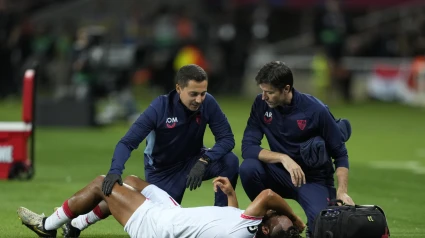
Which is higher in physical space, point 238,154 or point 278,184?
point 278,184

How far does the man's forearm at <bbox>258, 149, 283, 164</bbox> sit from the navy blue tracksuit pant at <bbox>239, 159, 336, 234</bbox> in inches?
3.2

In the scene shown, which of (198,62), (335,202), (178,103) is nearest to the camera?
(335,202)

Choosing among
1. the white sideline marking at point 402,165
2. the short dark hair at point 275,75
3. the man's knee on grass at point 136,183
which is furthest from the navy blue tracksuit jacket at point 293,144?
the white sideline marking at point 402,165

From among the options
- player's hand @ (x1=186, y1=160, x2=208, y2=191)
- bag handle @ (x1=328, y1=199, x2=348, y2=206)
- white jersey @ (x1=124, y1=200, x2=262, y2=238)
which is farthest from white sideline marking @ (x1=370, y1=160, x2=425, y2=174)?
white jersey @ (x1=124, y1=200, x2=262, y2=238)

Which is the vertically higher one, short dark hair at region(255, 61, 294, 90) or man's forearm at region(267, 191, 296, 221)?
short dark hair at region(255, 61, 294, 90)

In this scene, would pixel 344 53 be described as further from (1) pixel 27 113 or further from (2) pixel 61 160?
(1) pixel 27 113

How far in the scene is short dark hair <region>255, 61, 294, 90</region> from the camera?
29.4ft

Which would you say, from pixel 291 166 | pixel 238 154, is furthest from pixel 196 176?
pixel 238 154

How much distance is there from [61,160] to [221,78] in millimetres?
14818

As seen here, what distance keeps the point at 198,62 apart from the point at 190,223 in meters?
19.1

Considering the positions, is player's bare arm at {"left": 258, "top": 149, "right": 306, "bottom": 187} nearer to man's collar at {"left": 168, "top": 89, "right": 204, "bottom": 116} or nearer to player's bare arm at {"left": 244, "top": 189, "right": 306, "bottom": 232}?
player's bare arm at {"left": 244, "top": 189, "right": 306, "bottom": 232}

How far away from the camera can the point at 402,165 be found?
15289 millimetres

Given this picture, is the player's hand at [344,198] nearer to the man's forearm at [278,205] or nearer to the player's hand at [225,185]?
the man's forearm at [278,205]

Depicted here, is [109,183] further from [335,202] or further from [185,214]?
[335,202]
